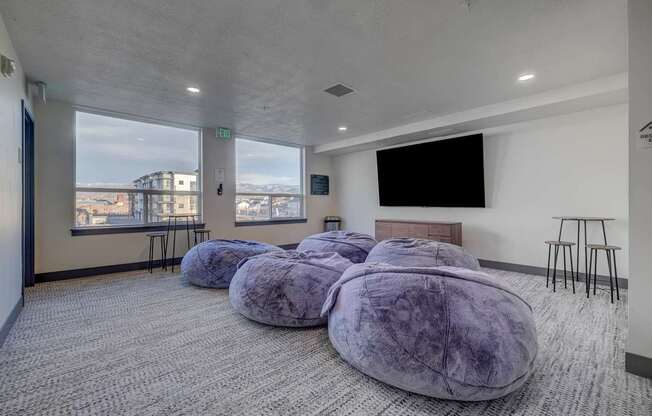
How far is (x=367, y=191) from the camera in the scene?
7.26m

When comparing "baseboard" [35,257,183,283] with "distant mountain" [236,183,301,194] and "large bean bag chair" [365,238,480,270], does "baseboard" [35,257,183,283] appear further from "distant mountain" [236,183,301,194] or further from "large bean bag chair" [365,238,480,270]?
"large bean bag chair" [365,238,480,270]

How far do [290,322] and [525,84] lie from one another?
3.91 metres

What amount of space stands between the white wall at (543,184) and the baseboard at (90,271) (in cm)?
534

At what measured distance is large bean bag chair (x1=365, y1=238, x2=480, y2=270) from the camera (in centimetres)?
330

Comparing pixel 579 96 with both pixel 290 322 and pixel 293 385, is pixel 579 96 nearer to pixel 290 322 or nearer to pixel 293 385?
pixel 290 322

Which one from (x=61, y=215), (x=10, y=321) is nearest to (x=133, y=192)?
(x=61, y=215)

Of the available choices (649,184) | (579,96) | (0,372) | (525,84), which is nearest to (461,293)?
(649,184)

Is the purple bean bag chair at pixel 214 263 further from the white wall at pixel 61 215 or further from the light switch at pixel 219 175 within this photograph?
the light switch at pixel 219 175

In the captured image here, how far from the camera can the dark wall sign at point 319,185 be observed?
299 inches

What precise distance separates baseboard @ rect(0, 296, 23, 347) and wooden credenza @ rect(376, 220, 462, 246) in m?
5.34

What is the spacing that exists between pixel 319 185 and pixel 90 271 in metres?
4.91

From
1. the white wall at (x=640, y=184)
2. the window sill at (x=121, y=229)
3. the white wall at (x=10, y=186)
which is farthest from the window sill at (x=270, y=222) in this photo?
the white wall at (x=640, y=184)

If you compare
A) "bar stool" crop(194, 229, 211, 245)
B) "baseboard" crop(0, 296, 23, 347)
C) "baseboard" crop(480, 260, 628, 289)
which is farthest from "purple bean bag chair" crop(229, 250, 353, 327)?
"baseboard" crop(480, 260, 628, 289)

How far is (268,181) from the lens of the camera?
6918 mm
